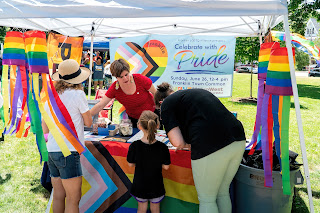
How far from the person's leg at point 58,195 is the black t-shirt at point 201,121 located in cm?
104

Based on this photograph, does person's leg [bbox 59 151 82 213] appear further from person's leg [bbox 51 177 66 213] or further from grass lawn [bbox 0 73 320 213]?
grass lawn [bbox 0 73 320 213]

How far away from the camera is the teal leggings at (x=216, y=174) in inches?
73.2

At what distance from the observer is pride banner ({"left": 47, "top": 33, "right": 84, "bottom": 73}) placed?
14.1 ft

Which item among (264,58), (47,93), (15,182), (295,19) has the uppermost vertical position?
(295,19)

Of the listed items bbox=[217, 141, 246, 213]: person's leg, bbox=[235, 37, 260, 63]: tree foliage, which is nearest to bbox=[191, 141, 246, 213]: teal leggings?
bbox=[217, 141, 246, 213]: person's leg

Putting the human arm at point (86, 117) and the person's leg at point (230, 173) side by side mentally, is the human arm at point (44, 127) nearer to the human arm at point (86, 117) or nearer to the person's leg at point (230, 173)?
the human arm at point (86, 117)

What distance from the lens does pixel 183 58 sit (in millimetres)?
5270

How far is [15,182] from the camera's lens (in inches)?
137

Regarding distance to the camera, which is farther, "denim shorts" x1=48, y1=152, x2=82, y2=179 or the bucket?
the bucket

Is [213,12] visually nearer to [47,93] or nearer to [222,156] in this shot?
[222,156]

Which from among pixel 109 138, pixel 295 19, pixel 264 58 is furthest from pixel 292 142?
pixel 295 19

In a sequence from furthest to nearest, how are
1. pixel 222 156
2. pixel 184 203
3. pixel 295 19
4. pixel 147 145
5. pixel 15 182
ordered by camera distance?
pixel 295 19, pixel 15 182, pixel 184 203, pixel 147 145, pixel 222 156

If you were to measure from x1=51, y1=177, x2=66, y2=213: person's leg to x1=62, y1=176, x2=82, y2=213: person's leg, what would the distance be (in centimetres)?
16

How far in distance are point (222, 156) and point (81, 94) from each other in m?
1.11
